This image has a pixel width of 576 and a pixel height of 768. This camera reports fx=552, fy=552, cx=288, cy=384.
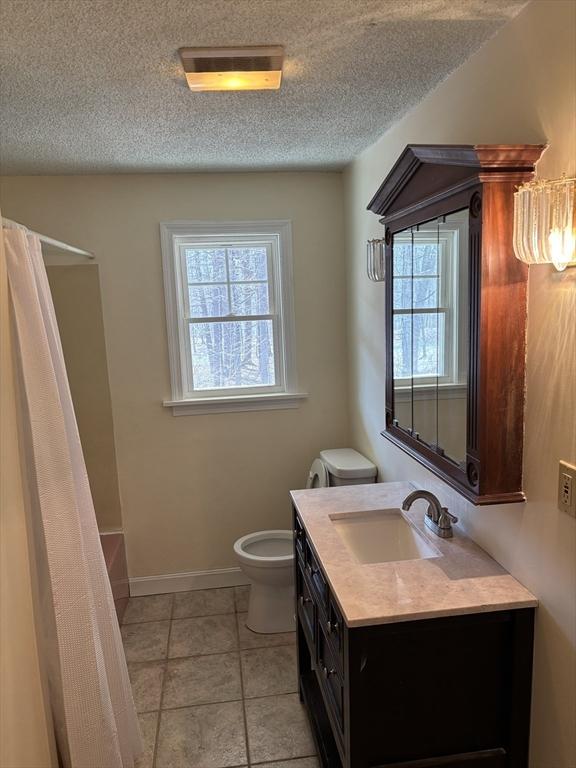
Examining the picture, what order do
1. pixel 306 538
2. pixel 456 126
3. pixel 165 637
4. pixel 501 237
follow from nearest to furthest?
pixel 501 237 → pixel 456 126 → pixel 306 538 → pixel 165 637

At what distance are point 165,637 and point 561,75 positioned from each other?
9.56ft

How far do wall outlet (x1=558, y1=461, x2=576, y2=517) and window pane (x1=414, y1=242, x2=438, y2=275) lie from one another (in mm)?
743

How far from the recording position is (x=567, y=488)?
1289 millimetres

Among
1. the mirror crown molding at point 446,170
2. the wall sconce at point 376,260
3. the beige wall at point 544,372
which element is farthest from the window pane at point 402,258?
the beige wall at point 544,372

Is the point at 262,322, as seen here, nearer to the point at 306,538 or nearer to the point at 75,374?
the point at 75,374

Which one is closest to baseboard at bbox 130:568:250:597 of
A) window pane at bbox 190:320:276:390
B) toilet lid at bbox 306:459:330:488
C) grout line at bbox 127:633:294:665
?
grout line at bbox 127:633:294:665

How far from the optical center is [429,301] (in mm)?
1839

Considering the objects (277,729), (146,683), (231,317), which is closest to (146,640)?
(146,683)

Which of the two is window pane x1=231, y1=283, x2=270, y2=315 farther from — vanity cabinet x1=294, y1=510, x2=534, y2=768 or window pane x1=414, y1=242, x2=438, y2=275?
vanity cabinet x1=294, y1=510, x2=534, y2=768

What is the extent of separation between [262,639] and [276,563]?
18.0 inches

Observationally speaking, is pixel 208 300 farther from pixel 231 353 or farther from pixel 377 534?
pixel 377 534

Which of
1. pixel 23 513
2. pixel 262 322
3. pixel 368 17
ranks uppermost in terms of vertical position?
pixel 368 17

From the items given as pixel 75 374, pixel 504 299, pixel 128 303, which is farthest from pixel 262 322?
pixel 504 299

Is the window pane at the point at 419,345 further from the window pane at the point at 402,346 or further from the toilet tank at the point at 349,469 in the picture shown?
the toilet tank at the point at 349,469
